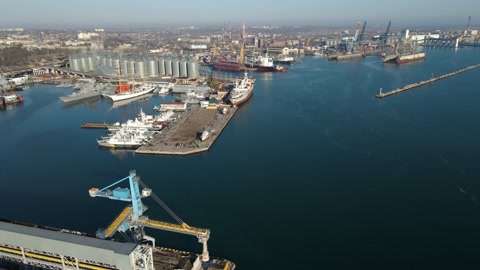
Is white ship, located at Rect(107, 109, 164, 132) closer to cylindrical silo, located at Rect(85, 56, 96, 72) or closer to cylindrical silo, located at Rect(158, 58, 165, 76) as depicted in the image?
cylindrical silo, located at Rect(158, 58, 165, 76)

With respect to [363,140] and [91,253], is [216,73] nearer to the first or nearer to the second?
[363,140]

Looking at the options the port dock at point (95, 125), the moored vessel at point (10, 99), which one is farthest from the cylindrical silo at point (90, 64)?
the port dock at point (95, 125)

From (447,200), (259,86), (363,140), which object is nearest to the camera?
(447,200)

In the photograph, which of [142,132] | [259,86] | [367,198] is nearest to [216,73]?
[259,86]

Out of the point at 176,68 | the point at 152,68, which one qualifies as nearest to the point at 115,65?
the point at 152,68

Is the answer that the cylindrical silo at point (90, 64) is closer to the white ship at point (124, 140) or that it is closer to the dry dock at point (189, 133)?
the dry dock at point (189, 133)

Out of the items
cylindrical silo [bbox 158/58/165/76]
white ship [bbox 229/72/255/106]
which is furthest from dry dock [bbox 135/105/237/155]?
cylindrical silo [bbox 158/58/165/76]

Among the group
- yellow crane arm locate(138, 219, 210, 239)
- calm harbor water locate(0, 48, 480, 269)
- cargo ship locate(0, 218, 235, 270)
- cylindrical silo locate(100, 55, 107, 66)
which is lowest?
calm harbor water locate(0, 48, 480, 269)
